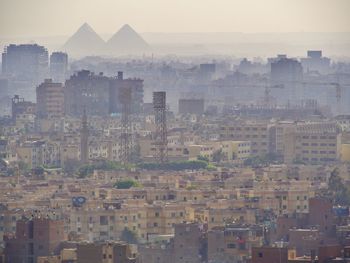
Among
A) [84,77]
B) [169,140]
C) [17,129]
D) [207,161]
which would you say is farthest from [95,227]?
[84,77]

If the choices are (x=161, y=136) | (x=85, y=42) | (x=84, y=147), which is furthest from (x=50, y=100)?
(x=85, y=42)

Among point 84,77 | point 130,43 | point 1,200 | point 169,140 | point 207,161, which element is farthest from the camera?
point 130,43

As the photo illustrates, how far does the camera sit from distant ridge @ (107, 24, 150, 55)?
174m

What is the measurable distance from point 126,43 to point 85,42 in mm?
2804

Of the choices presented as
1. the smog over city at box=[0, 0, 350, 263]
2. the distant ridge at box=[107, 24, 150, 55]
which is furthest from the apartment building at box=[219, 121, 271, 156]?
the distant ridge at box=[107, 24, 150, 55]

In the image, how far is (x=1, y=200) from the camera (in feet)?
149

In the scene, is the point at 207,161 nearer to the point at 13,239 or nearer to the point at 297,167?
the point at 297,167

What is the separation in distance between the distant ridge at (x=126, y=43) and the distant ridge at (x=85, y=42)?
0.81 m

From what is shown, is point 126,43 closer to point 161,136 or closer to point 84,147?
point 84,147

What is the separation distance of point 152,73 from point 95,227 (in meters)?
84.3

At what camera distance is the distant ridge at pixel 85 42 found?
17112 centimetres

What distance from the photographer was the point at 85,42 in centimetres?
17500

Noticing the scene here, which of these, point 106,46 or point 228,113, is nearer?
point 228,113

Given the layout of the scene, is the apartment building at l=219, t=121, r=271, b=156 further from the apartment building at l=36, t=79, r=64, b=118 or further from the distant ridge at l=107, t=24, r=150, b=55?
the distant ridge at l=107, t=24, r=150, b=55
